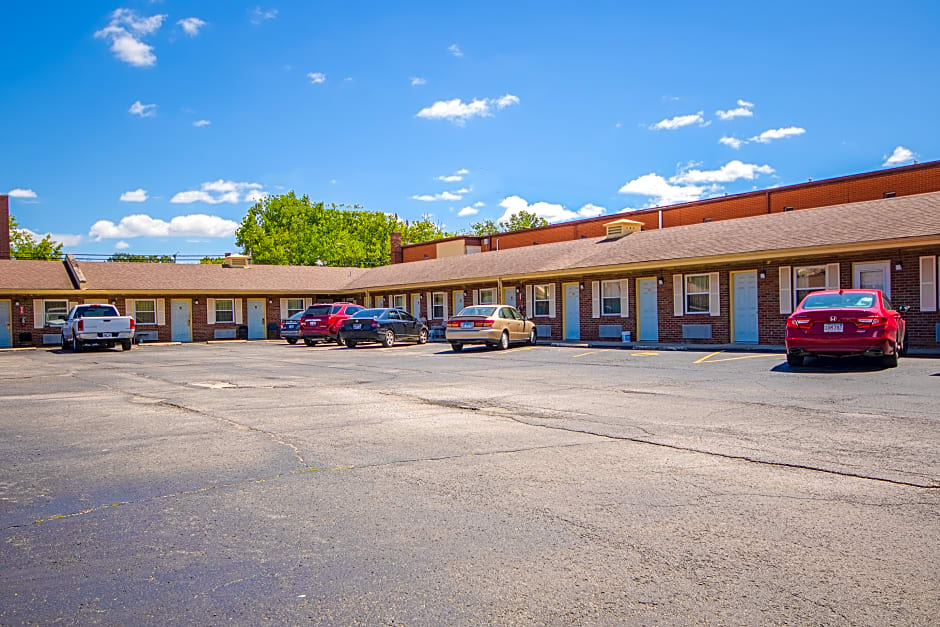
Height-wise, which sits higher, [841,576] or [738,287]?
[738,287]

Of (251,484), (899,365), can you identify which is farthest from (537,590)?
(899,365)

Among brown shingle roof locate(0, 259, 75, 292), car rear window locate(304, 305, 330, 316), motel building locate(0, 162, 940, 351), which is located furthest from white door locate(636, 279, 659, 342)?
brown shingle roof locate(0, 259, 75, 292)

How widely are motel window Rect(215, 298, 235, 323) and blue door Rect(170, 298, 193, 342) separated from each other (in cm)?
142

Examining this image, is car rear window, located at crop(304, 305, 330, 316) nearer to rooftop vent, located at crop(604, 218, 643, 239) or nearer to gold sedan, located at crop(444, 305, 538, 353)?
gold sedan, located at crop(444, 305, 538, 353)

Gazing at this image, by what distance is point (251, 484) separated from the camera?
5.63m

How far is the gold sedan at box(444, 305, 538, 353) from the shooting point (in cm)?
2306

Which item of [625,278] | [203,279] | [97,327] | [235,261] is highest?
[235,261]

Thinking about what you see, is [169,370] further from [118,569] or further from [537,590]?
[537,590]

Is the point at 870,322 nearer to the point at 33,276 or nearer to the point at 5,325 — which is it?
the point at 5,325

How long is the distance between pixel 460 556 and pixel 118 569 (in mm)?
1829

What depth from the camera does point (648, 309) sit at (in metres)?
26.1

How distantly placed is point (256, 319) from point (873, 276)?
31.6 m

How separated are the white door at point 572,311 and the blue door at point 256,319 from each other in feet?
65.5

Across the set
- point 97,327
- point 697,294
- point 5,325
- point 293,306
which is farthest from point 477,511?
point 293,306
